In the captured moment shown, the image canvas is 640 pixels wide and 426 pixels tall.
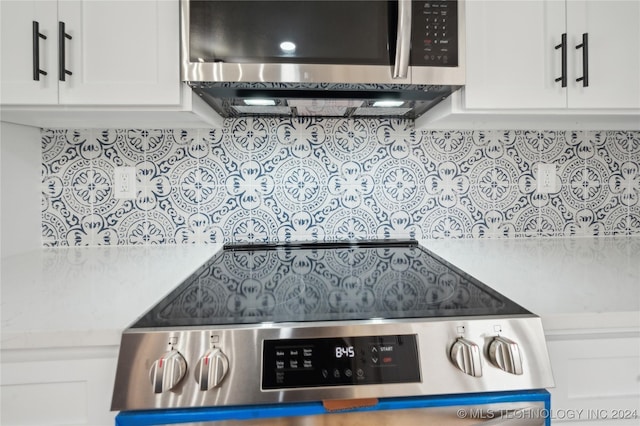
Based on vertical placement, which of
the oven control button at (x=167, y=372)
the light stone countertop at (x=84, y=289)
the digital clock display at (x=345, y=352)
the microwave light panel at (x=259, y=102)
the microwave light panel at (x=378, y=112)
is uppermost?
the microwave light panel at (x=378, y=112)

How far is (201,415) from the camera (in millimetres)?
602

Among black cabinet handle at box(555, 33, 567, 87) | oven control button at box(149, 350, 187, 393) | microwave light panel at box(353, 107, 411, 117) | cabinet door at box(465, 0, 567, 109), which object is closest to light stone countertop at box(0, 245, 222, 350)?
oven control button at box(149, 350, 187, 393)

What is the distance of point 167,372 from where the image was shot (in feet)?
1.92

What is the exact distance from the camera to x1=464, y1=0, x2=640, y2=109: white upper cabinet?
1.06 m

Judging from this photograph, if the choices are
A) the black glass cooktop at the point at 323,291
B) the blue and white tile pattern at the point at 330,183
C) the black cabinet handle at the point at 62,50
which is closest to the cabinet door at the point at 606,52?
the blue and white tile pattern at the point at 330,183

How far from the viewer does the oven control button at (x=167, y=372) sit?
1.92 ft

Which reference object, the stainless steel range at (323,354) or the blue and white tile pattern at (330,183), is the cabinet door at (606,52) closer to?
the blue and white tile pattern at (330,183)

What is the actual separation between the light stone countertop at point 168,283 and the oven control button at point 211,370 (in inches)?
7.3

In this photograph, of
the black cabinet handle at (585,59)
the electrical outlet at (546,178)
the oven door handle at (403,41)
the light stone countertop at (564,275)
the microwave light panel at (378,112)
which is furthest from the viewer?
the electrical outlet at (546,178)

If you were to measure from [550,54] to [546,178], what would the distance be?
1.72ft

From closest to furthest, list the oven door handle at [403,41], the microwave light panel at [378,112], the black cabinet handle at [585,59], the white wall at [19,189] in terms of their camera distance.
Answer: the oven door handle at [403,41]
the black cabinet handle at [585,59]
the white wall at [19,189]
the microwave light panel at [378,112]

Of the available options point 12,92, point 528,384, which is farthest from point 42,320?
point 528,384

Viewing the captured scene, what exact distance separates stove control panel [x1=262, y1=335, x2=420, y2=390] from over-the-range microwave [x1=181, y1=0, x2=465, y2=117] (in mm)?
694

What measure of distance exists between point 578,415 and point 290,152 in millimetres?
1104
